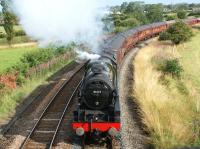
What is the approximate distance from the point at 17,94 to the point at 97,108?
346 inches

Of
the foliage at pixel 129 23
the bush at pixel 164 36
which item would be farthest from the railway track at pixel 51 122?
the foliage at pixel 129 23

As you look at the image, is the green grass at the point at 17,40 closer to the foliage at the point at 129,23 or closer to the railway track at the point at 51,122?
the foliage at the point at 129,23

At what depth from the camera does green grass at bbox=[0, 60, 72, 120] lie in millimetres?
19097

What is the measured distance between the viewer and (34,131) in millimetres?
15773

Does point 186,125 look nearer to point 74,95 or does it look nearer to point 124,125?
point 124,125

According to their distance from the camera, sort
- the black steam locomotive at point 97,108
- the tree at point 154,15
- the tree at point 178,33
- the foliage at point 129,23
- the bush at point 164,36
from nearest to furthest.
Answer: the black steam locomotive at point 97,108 < the tree at point 178,33 < the bush at point 164,36 < the foliage at point 129,23 < the tree at point 154,15

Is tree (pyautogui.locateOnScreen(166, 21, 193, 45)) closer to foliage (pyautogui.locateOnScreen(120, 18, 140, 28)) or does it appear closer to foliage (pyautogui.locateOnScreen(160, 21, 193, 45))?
foliage (pyautogui.locateOnScreen(160, 21, 193, 45))

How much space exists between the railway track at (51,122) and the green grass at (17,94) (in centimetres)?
201

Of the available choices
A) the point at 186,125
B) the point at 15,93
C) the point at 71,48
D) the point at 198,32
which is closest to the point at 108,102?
the point at 186,125

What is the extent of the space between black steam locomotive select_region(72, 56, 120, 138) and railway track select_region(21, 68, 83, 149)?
4.84ft

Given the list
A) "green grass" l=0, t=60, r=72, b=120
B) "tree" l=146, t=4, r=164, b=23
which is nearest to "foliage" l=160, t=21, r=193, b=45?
"green grass" l=0, t=60, r=72, b=120

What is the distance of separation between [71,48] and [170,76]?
14846 mm

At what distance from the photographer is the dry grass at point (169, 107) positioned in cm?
1384

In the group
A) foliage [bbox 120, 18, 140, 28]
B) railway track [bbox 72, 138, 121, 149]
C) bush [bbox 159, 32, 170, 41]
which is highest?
foliage [bbox 120, 18, 140, 28]
